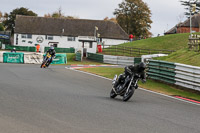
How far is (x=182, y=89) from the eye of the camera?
56.5ft

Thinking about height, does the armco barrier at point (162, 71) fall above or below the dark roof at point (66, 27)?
below

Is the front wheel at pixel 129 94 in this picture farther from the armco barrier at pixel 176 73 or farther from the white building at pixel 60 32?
the white building at pixel 60 32

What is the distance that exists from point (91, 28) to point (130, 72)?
7738cm

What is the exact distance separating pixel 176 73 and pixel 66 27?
238 ft

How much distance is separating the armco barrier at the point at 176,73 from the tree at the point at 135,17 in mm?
74402

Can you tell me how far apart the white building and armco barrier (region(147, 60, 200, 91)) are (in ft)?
218

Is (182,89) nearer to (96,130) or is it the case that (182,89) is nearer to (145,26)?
(96,130)

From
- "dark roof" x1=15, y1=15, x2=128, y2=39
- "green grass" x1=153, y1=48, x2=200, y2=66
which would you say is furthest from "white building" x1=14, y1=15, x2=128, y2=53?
"green grass" x1=153, y1=48, x2=200, y2=66

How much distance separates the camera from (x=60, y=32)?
8819 centimetres

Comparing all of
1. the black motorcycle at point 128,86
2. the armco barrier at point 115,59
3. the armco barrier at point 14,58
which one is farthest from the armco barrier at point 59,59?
the black motorcycle at point 128,86

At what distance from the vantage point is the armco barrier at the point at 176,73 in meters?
16.3

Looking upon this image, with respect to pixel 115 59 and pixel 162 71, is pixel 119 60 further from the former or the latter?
pixel 162 71

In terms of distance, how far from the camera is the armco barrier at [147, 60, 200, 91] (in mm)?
16344

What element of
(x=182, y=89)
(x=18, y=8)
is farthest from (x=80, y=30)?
(x=182, y=89)
